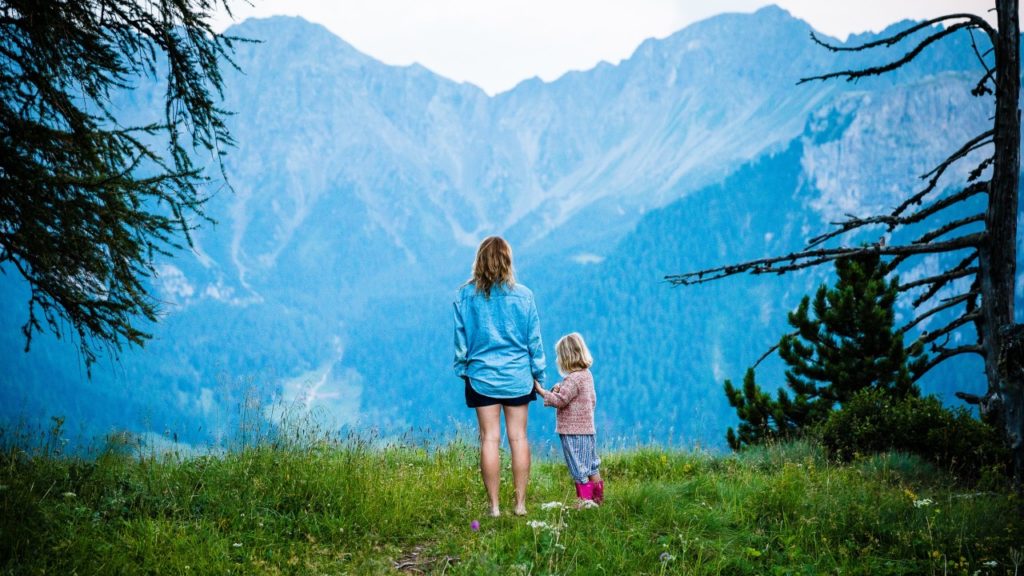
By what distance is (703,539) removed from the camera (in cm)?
443

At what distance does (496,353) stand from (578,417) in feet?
3.58

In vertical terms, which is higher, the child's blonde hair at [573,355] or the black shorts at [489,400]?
the child's blonde hair at [573,355]

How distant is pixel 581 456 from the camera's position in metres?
5.56

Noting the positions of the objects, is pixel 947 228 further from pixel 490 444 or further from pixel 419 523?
pixel 419 523

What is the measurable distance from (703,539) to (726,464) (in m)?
3.78

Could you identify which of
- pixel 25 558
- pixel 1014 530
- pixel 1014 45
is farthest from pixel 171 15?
pixel 1014 530

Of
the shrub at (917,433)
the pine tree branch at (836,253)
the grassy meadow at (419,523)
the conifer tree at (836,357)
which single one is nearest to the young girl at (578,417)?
the grassy meadow at (419,523)

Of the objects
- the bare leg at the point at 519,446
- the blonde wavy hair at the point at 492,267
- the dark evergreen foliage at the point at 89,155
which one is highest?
the dark evergreen foliage at the point at 89,155

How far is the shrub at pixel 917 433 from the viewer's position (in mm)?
7703

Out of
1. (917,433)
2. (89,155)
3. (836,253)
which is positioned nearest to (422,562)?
(836,253)

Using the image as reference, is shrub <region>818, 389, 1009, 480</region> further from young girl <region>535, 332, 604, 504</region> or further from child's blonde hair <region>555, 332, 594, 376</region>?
child's blonde hair <region>555, 332, 594, 376</region>

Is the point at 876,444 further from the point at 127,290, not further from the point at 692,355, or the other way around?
the point at 692,355

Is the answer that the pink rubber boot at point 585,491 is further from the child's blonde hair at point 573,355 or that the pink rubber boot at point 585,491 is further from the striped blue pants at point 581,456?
the child's blonde hair at point 573,355

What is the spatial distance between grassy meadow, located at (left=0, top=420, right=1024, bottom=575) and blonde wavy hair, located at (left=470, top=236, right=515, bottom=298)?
5.47ft
